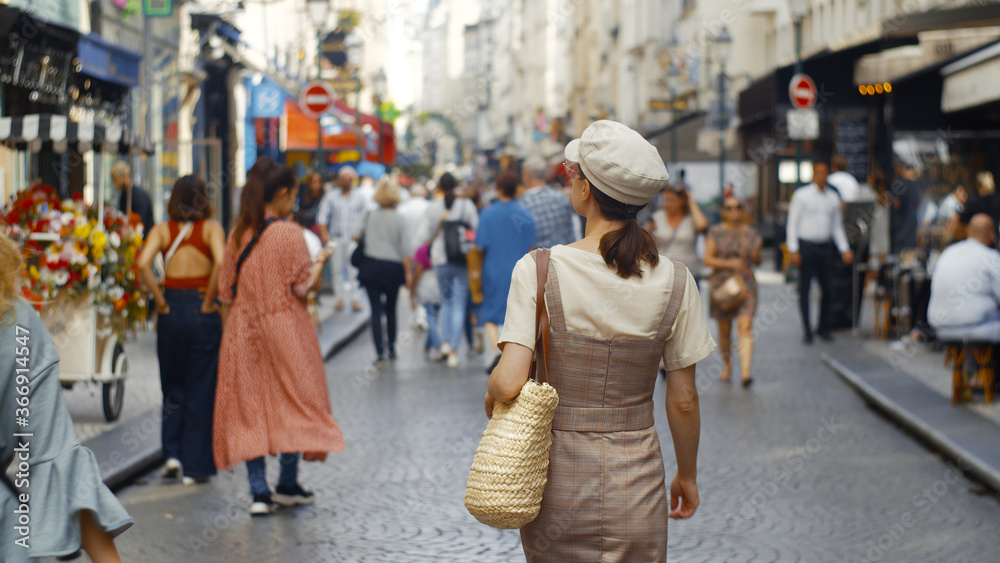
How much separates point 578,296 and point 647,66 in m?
49.1

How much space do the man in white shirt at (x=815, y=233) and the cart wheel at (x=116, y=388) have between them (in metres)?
7.60

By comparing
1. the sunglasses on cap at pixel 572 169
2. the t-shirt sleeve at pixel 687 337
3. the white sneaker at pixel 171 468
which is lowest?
the white sneaker at pixel 171 468

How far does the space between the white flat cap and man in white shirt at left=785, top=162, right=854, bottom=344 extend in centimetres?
1102

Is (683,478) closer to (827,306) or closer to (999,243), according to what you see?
(999,243)

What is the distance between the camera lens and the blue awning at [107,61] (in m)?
14.2

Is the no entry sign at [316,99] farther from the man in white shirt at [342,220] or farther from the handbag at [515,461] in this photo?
the handbag at [515,461]

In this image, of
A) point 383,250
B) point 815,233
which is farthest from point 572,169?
point 815,233

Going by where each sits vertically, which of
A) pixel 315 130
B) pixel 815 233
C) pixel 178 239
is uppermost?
pixel 315 130

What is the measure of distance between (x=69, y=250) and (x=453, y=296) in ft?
17.3

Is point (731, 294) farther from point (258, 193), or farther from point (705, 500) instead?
point (258, 193)

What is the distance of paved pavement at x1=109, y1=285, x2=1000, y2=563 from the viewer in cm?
595

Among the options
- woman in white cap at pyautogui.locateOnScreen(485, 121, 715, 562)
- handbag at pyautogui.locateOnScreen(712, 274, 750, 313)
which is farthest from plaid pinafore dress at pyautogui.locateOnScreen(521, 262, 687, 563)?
handbag at pyautogui.locateOnScreen(712, 274, 750, 313)

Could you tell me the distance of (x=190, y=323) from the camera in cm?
733

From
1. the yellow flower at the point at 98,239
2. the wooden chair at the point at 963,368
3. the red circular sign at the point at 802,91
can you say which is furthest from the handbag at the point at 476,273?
the red circular sign at the point at 802,91
